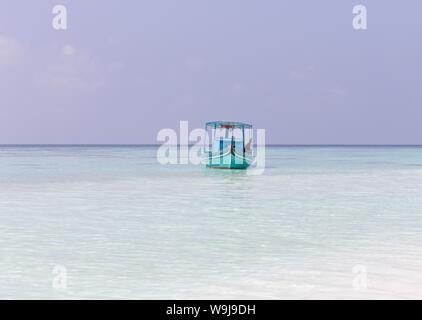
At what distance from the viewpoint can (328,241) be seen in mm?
9633

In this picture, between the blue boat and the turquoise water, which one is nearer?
the turquoise water

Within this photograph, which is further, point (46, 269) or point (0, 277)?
point (46, 269)

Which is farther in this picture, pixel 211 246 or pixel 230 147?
pixel 230 147

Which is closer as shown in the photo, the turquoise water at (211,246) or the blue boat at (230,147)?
the turquoise water at (211,246)
